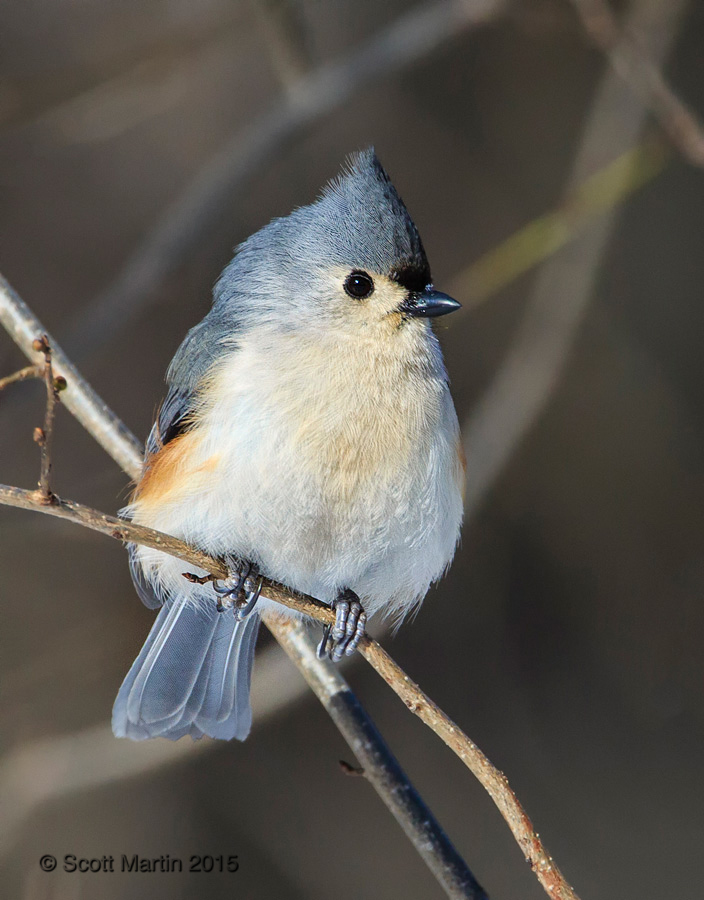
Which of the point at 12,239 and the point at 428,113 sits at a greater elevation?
the point at 12,239

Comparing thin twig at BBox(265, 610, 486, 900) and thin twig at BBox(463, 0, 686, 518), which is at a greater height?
thin twig at BBox(463, 0, 686, 518)

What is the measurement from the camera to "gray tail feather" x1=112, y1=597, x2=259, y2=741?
8.62 ft

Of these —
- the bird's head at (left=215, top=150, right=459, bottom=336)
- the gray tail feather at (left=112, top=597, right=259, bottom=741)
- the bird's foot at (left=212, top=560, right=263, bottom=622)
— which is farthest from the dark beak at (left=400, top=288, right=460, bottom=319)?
the gray tail feather at (left=112, top=597, right=259, bottom=741)

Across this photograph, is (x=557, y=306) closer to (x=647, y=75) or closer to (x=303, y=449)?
(x=647, y=75)

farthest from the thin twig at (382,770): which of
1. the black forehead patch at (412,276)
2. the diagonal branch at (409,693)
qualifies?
the black forehead patch at (412,276)

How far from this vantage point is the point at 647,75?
276 centimetres

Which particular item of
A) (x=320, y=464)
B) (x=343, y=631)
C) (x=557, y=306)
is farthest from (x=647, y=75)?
(x=343, y=631)

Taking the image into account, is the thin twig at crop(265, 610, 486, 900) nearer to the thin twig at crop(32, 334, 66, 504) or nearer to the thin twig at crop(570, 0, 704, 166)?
the thin twig at crop(32, 334, 66, 504)

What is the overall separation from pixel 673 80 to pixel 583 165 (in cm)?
141

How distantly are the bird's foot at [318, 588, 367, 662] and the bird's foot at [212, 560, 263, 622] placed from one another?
221mm

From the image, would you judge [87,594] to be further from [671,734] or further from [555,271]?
[671,734]

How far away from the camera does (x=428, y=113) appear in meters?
4.70

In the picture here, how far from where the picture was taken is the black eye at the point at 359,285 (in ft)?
8.13

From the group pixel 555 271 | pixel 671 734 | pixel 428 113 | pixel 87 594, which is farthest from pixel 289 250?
pixel 671 734
